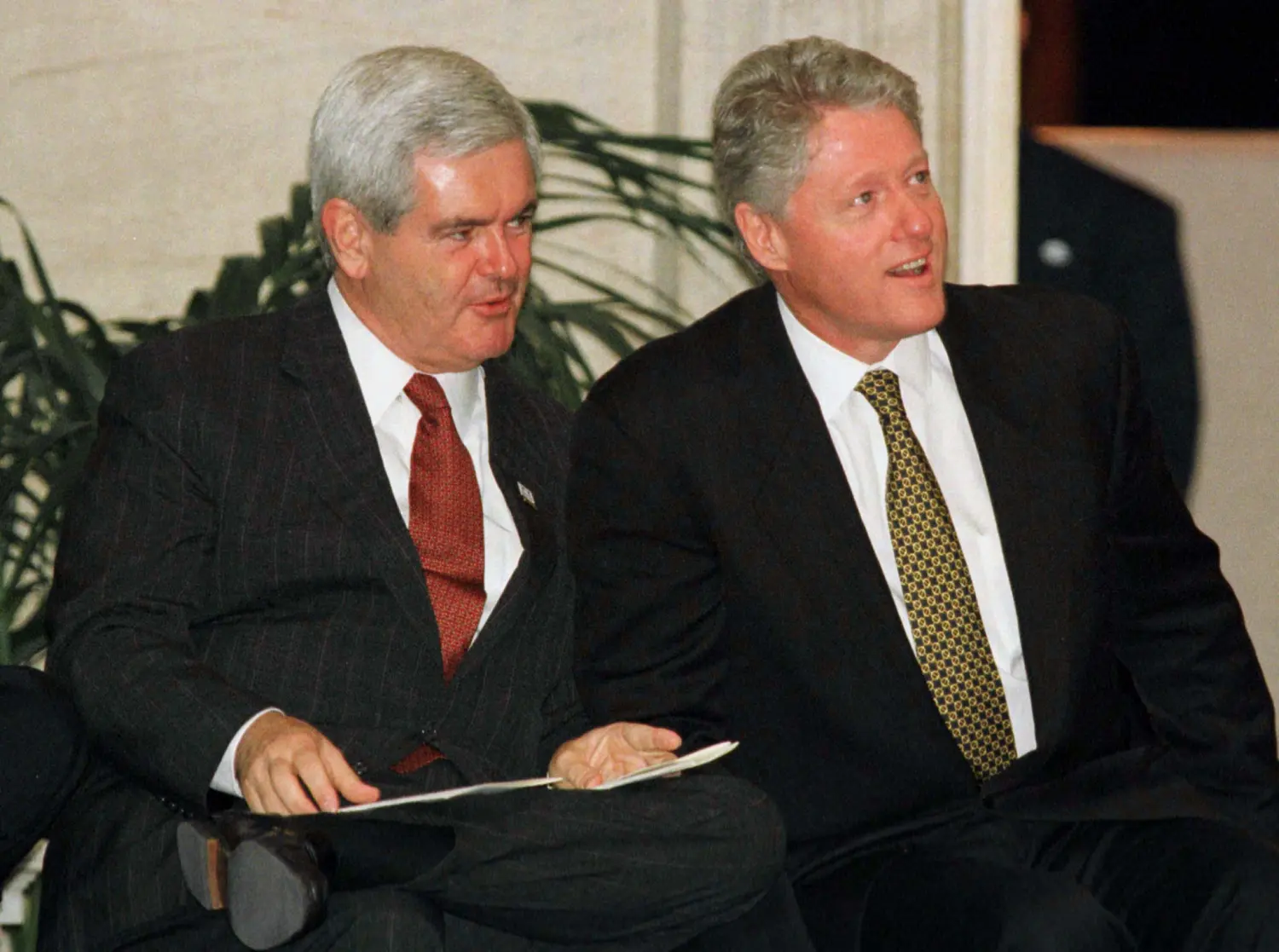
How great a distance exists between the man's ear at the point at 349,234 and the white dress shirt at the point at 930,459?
0.55 m

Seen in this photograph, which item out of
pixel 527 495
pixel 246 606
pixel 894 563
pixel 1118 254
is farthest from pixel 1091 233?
pixel 246 606

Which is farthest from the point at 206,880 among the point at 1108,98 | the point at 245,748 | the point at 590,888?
the point at 1108,98

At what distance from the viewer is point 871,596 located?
7.43ft

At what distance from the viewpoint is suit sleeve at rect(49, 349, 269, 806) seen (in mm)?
2105

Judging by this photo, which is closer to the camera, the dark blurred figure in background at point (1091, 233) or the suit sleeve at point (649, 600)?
the suit sleeve at point (649, 600)

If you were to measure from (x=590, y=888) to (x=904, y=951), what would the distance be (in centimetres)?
39

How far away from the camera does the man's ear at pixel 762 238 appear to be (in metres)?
2.44

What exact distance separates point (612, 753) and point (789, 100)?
0.84 m

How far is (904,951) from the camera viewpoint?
208 cm

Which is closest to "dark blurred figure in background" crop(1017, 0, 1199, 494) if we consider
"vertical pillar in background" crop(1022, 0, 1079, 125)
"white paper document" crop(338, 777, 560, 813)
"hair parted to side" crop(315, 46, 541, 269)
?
"vertical pillar in background" crop(1022, 0, 1079, 125)

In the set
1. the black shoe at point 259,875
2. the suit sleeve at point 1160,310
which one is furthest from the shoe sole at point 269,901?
the suit sleeve at point 1160,310

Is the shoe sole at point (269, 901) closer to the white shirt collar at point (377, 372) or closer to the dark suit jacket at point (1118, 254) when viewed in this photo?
the white shirt collar at point (377, 372)

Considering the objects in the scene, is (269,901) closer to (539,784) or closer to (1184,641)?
(539,784)

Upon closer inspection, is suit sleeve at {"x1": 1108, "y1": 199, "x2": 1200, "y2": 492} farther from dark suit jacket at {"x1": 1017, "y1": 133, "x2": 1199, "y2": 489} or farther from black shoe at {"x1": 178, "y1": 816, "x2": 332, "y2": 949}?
black shoe at {"x1": 178, "y1": 816, "x2": 332, "y2": 949}
